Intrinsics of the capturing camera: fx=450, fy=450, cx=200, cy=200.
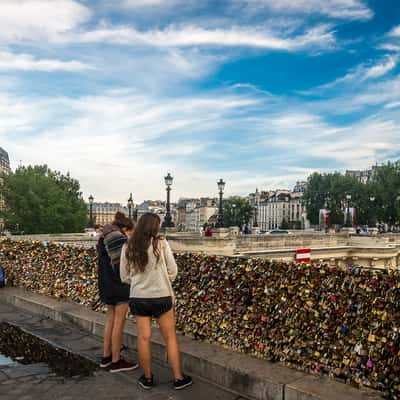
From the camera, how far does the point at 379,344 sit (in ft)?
12.8

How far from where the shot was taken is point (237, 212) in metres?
127

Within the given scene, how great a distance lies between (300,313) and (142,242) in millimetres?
1765

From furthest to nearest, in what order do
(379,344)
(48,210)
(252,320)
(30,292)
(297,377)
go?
(48,210) → (30,292) → (252,320) → (297,377) → (379,344)

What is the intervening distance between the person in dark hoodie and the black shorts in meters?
0.79

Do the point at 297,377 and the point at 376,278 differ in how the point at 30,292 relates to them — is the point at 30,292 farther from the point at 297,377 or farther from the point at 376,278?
the point at 376,278

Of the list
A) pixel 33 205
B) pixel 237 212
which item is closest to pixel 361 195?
pixel 237 212

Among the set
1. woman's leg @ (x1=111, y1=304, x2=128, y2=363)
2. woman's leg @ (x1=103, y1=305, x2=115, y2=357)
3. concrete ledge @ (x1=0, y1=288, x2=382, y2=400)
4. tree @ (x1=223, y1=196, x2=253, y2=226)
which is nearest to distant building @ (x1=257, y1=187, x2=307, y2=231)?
tree @ (x1=223, y1=196, x2=253, y2=226)

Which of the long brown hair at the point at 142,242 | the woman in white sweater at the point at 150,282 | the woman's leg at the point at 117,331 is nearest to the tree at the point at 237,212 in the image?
the woman's leg at the point at 117,331

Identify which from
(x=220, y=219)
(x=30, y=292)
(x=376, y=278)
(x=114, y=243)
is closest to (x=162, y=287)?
(x=114, y=243)

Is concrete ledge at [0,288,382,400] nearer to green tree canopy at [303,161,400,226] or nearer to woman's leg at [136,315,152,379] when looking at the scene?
woman's leg at [136,315,152,379]

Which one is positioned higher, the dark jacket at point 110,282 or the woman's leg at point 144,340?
the dark jacket at point 110,282

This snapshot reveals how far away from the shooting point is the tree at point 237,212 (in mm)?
127125

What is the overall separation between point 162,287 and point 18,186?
44.8 metres

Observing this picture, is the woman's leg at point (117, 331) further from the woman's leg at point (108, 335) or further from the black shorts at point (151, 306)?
the black shorts at point (151, 306)
